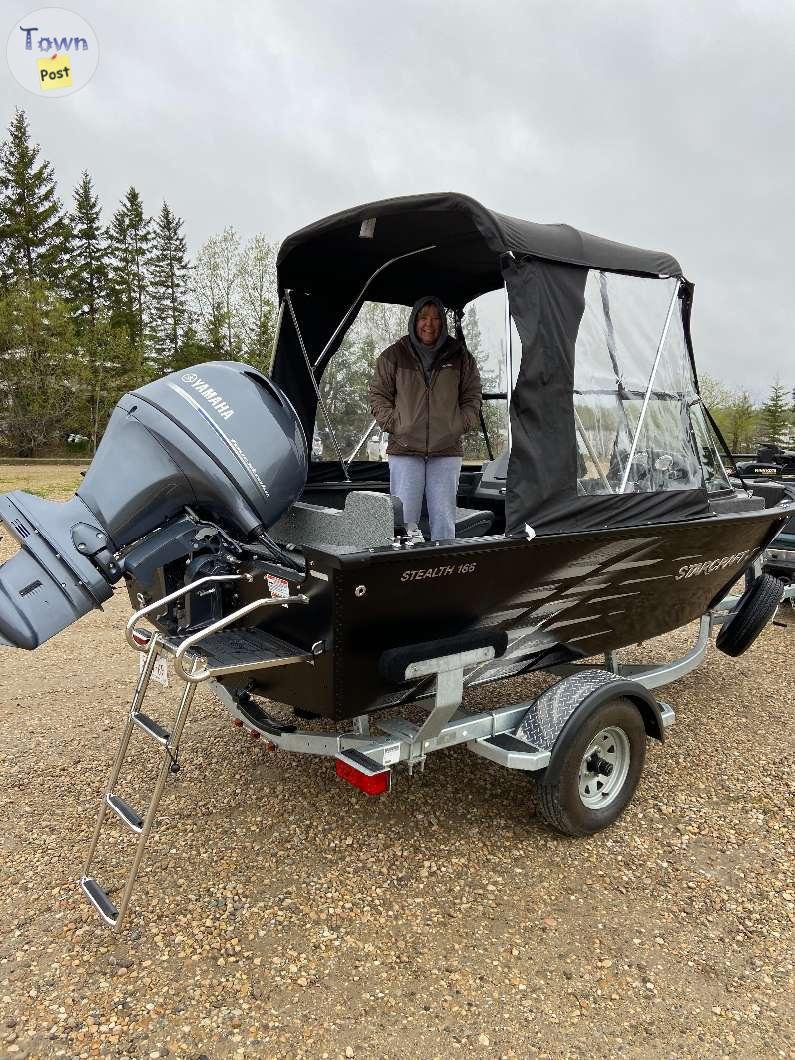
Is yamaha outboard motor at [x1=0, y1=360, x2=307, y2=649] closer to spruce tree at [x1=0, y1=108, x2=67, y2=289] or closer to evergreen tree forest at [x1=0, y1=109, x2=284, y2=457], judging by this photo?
evergreen tree forest at [x1=0, y1=109, x2=284, y2=457]

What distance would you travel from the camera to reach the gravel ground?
7.39 feet

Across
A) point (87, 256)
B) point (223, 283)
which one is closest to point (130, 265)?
point (87, 256)

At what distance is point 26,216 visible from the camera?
33750 mm

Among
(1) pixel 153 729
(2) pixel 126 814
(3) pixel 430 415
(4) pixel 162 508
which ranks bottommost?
(2) pixel 126 814

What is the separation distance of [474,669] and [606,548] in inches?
Answer: 32.2

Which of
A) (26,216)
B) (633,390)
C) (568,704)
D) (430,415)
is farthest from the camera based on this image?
(26,216)

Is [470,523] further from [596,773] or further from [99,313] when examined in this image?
[99,313]

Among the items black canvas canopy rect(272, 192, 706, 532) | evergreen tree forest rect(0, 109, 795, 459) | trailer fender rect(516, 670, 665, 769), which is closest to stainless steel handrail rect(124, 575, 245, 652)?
black canvas canopy rect(272, 192, 706, 532)

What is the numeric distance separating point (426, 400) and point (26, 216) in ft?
122

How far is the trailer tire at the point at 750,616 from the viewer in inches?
185

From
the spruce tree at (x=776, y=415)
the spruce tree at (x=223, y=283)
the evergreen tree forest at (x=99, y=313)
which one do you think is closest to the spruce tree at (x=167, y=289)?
the evergreen tree forest at (x=99, y=313)

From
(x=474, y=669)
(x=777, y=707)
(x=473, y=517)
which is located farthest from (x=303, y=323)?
(x=777, y=707)

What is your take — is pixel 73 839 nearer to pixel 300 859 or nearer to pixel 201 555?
pixel 300 859

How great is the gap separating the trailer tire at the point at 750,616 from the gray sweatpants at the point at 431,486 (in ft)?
6.91
